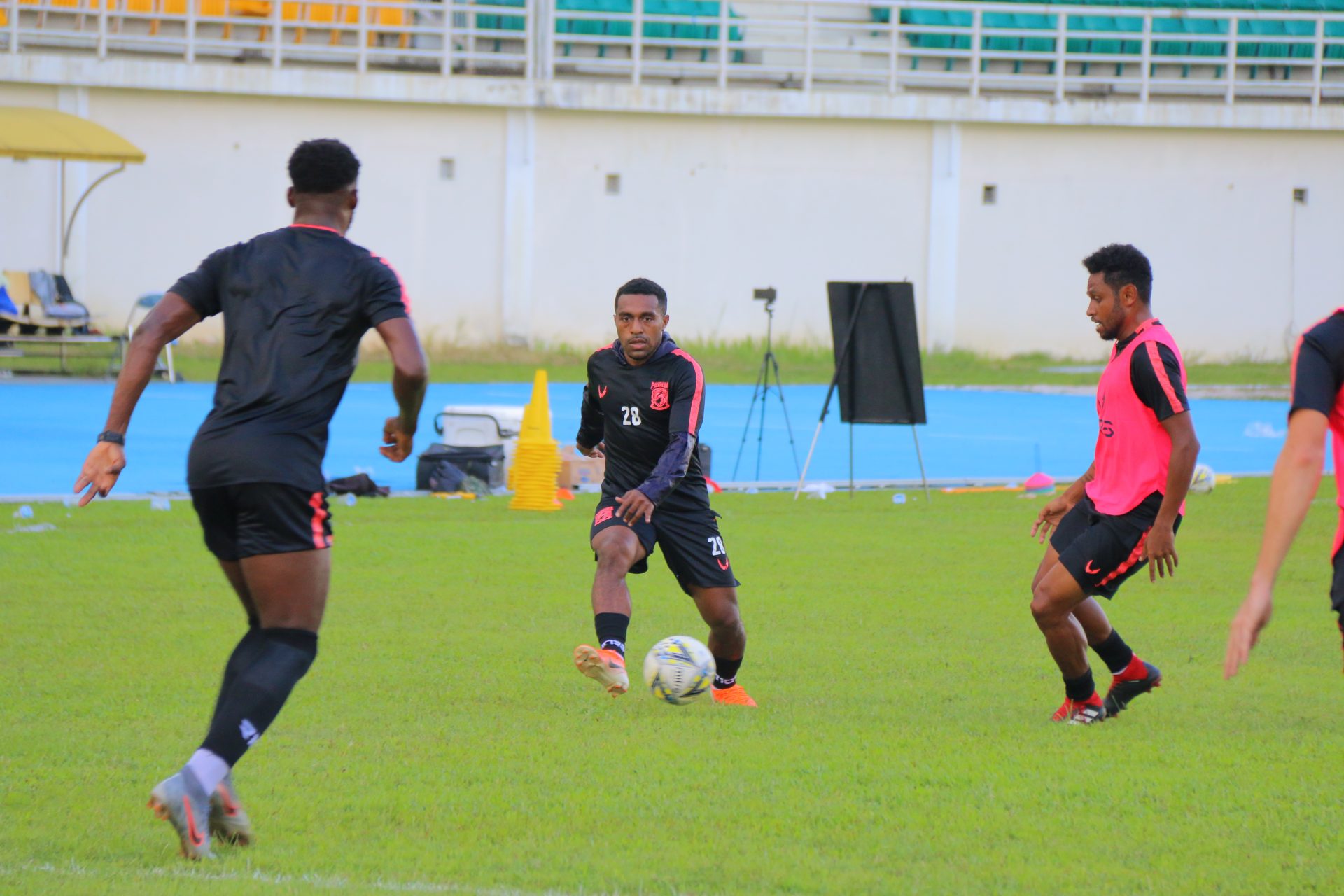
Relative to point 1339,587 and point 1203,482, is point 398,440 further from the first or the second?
point 1203,482

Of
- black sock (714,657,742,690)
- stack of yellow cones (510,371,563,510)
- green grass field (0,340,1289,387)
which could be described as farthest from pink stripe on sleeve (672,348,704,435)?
green grass field (0,340,1289,387)

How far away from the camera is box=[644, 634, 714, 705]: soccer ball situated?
6914 mm

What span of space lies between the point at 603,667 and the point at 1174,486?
239cm

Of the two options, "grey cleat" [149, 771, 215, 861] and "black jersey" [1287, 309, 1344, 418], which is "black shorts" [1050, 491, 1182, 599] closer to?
"black jersey" [1287, 309, 1344, 418]

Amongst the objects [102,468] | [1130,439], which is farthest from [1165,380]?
[102,468]

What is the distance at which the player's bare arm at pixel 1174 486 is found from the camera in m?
6.27

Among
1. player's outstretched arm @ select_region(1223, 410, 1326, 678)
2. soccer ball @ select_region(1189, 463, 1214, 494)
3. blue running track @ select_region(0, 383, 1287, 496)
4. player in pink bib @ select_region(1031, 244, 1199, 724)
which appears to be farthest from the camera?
blue running track @ select_region(0, 383, 1287, 496)

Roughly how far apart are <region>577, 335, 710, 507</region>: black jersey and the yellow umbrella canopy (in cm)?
1991

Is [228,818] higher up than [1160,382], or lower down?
lower down

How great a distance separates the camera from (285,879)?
171 inches

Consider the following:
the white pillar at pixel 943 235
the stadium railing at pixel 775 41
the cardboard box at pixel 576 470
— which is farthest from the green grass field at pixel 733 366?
the cardboard box at pixel 576 470

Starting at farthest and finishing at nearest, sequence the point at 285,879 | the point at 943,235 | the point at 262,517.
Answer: the point at 943,235, the point at 262,517, the point at 285,879

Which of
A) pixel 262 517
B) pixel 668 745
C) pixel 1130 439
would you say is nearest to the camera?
pixel 262 517

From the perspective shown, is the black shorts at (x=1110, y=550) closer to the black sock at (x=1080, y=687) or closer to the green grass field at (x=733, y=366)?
the black sock at (x=1080, y=687)
